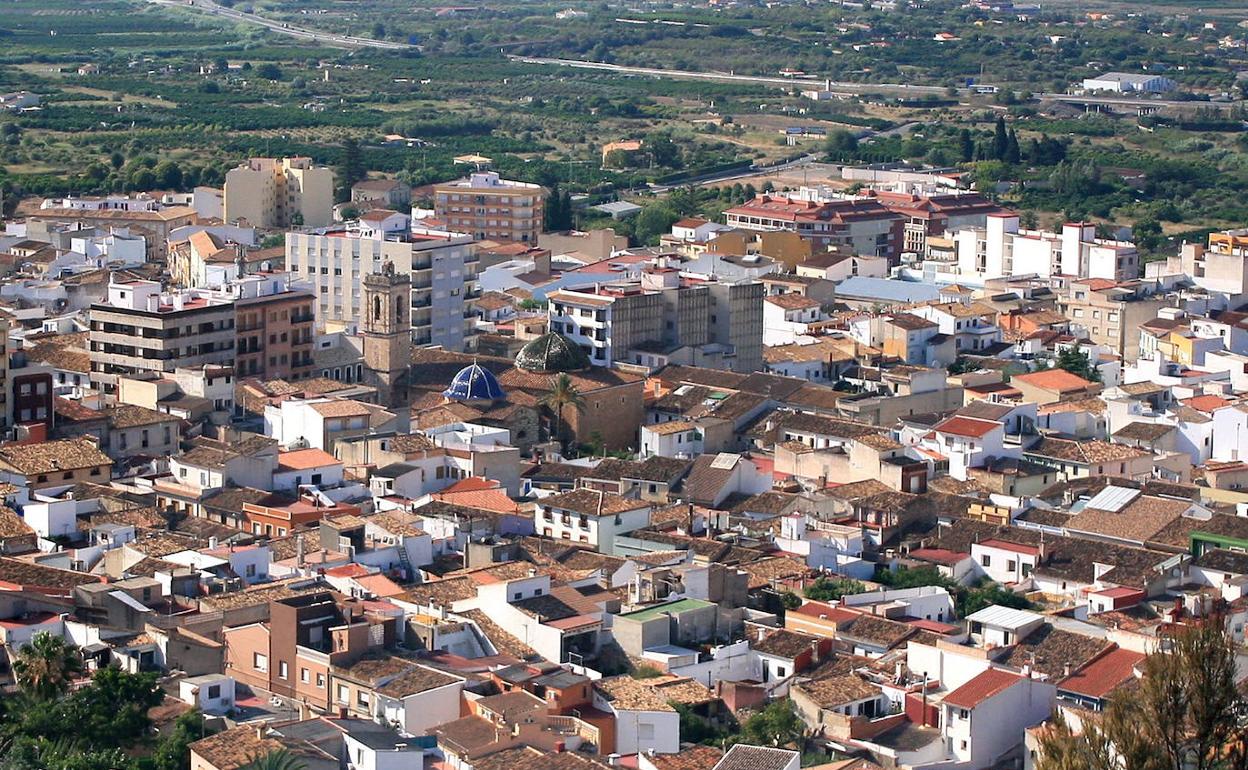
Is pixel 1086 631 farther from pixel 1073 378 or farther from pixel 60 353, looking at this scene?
pixel 60 353

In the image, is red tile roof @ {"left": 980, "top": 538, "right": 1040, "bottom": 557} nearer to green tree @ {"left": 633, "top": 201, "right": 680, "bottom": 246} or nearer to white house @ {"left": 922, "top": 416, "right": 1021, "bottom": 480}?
white house @ {"left": 922, "top": 416, "right": 1021, "bottom": 480}

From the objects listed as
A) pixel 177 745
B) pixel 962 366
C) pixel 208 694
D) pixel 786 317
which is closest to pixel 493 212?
pixel 786 317

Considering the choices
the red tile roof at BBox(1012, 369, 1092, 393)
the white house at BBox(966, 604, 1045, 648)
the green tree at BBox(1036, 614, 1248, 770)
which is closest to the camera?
the green tree at BBox(1036, 614, 1248, 770)

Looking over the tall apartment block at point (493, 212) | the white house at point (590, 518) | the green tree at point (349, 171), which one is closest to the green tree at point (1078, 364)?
the white house at point (590, 518)

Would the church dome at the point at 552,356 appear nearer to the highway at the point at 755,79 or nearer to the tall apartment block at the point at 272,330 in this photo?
the tall apartment block at the point at 272,330

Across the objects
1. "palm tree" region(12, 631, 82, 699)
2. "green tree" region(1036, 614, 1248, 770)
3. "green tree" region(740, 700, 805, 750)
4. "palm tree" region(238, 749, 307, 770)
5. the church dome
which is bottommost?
"green tree" region(740, 700, 805, 750)

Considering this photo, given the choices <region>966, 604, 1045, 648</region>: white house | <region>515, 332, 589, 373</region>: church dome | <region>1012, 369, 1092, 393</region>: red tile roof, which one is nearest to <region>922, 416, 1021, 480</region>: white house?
<region>1012, 369, 1092, 393</region>: red tile roof

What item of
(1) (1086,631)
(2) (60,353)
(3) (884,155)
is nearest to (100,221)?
(2) (60,353)
